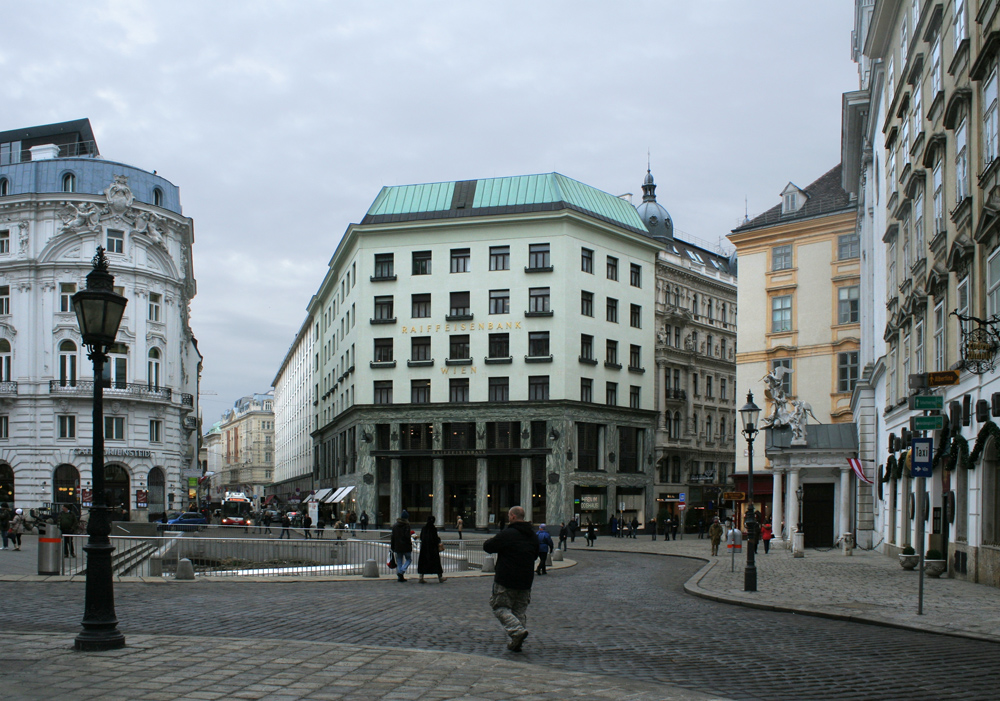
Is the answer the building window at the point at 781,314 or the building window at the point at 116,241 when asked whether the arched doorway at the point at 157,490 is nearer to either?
the building window at the point at 116,241

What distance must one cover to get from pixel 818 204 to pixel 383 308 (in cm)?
2700

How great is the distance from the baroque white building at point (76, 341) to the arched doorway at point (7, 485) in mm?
74

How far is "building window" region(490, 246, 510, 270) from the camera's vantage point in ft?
208

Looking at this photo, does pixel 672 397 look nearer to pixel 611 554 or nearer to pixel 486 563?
pixel 611 554

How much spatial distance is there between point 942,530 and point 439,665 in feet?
60.8

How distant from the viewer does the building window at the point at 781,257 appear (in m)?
53.4

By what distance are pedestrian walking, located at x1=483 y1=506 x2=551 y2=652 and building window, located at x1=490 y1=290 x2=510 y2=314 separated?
50433mm

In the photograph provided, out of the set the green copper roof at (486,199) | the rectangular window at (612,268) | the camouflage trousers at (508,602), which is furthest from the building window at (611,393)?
the camouflage trousers at (508,602)

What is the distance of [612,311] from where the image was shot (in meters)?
65.8

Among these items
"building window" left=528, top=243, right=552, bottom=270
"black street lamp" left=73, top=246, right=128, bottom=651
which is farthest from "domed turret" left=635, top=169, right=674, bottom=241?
"black street lamp" left=73, top=246, right=128, bottom=651

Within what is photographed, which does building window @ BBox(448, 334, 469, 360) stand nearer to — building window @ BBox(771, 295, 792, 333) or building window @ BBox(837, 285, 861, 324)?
building window @ BBox(771, 295, 792, 333)

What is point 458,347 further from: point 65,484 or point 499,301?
point 65,484

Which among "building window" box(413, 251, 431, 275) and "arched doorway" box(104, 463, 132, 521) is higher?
"building window" box(413, 251, 431, 275)

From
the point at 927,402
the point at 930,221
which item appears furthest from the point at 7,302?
the point at 927,402
